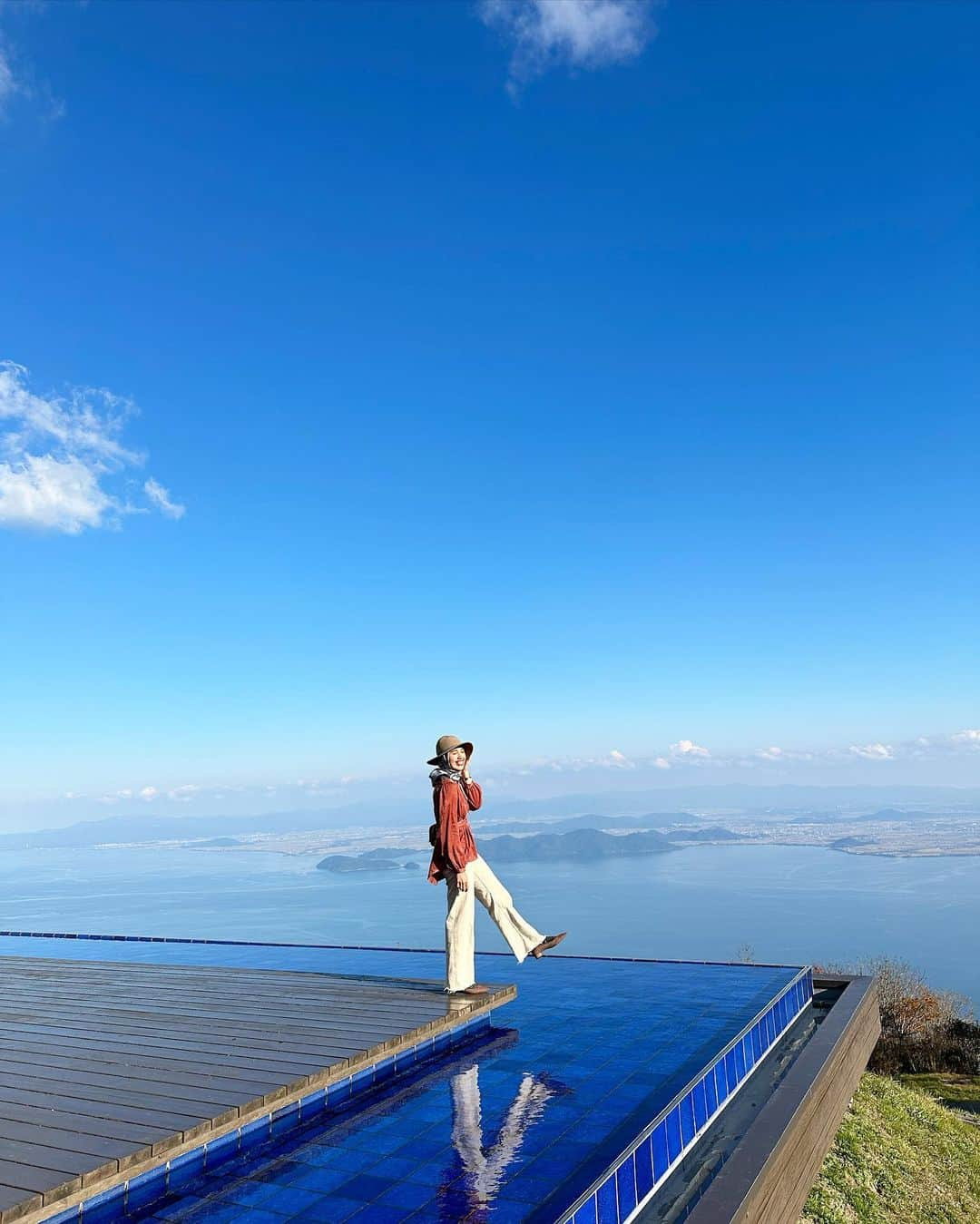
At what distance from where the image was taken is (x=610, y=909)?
404 ft

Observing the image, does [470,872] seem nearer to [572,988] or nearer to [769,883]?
[572,988]

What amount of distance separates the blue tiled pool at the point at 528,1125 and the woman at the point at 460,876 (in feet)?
2.31

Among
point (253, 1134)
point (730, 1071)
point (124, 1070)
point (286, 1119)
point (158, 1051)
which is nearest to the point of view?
point (253, 1134)

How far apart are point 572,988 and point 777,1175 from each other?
4.22 metres

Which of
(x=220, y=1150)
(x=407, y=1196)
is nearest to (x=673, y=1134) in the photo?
(x=407, y=1196)

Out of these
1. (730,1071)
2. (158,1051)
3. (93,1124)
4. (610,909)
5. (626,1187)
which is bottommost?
(610,909)

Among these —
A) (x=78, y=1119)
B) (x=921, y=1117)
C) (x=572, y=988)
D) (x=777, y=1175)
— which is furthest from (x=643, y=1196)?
(x=921, y=1117)

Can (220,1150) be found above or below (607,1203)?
below

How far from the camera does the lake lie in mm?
79500

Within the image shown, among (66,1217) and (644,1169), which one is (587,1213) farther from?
(66,1217)

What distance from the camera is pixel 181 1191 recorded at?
14.4ft

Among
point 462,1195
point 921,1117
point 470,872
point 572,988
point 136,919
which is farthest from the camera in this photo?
point 136,919

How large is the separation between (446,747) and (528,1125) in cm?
313

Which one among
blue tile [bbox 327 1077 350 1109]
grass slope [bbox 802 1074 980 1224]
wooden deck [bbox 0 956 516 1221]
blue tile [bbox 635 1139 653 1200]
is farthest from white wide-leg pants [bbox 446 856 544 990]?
grass slope [bbox 802 1074 980 1224]
